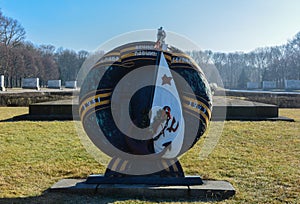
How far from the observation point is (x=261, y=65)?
84000mm

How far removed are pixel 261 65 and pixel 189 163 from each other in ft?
275

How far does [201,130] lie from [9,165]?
341 centimetres

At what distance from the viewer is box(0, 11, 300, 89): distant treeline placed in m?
50.1

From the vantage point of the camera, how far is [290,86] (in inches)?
1532

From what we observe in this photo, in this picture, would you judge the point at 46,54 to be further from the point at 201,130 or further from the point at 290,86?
the point at 201,130

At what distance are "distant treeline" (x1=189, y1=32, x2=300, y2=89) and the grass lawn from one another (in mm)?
49415

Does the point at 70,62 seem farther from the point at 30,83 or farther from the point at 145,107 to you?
the point at 145,107

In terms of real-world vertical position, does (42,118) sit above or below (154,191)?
above

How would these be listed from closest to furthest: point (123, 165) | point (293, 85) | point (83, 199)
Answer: point (83, 199)
point (123, 165)
point (293, 85)

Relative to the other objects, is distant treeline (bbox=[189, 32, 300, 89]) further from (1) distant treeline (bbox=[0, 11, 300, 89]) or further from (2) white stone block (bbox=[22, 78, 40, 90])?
(2) white stone block (bbox=[22, 78, 40, 90])

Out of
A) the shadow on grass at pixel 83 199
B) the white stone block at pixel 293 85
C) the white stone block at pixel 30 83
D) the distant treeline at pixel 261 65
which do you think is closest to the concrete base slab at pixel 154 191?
the shadow on grass at pixel 83 199

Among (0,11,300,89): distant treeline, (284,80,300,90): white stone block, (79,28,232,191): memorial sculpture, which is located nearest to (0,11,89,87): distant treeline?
(0,11,300,89): distant treeline

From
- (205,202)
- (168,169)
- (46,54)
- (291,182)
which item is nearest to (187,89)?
(168,169)

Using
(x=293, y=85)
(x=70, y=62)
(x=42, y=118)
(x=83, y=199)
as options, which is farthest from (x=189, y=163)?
(x=70, y=62)
